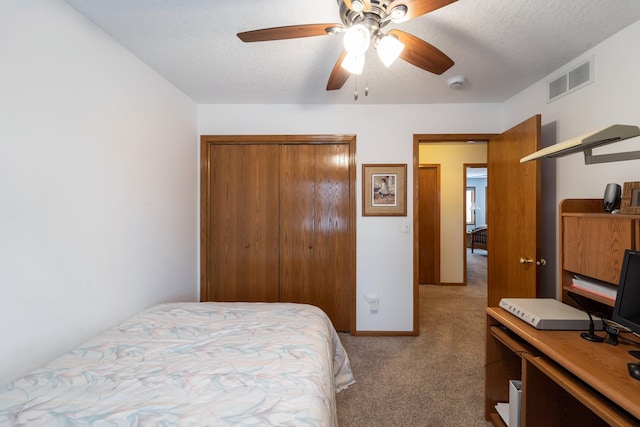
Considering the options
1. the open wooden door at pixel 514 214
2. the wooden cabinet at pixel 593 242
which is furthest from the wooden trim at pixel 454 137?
the wooden cabinet at pixel 593 242

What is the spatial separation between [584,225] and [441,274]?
3.37m

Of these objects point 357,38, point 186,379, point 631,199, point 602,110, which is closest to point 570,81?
point 602,110

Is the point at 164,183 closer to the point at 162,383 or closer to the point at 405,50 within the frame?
the point at 162,383

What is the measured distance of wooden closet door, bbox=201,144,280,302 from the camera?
275cm

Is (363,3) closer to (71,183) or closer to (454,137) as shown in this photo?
(71,183)

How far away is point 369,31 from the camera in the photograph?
1164mm

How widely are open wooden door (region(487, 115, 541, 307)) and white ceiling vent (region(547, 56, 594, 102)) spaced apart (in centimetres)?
28

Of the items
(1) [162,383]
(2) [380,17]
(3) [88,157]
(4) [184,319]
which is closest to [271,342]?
(1) [162,383]

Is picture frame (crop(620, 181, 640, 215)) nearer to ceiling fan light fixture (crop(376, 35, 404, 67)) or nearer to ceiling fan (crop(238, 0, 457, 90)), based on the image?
ceiling fan (crop(238, 0, 457, 90))

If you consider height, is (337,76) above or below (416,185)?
above

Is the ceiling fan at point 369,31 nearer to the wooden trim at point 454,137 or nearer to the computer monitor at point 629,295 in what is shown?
the computer monitor at point 629,295

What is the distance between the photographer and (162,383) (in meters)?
1.01

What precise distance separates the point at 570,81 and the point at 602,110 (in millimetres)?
360

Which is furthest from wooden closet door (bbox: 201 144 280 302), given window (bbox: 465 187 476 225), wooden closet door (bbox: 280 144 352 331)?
window (bbox: 465 187 476 225)
